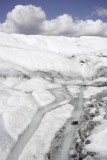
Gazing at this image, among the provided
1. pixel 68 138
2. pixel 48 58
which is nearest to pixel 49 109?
pixel 68 138

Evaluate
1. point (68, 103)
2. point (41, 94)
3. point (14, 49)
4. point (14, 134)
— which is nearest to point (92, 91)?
point (68, 103)

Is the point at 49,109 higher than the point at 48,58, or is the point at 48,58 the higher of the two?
the point at 48,58

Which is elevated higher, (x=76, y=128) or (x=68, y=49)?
(x=68, y=49)

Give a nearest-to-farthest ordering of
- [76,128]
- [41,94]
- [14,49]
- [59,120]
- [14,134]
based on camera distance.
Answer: [14,134]
[76,128]
[59,120]
[41,94]
[14,49]

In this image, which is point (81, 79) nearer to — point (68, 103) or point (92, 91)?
point (92, 91)

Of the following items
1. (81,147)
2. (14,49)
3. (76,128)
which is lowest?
(81,147)

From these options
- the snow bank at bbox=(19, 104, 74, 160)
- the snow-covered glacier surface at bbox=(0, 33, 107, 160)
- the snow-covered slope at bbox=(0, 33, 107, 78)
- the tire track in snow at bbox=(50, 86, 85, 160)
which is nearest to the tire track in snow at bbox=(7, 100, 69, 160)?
the snow-covered glacier surface at bbox=(0, 33, 107, 160)

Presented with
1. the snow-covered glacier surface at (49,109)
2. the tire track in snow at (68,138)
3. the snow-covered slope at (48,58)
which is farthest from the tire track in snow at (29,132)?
the snow-covered slope at (48,58)

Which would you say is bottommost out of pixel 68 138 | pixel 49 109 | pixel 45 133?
pixel 68 138

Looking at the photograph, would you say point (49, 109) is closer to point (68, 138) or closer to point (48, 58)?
point (68, 138)
